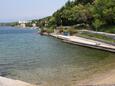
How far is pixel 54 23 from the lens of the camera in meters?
147

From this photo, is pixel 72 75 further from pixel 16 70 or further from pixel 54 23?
pixel 54 23

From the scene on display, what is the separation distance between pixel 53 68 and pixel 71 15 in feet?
268

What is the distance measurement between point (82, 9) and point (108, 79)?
83999 millimetres

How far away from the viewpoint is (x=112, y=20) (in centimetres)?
7838

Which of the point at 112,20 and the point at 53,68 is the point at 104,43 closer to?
the point at 112,20

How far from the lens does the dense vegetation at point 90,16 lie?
255 feet

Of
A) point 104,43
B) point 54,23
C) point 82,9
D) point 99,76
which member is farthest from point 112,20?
point 54,23

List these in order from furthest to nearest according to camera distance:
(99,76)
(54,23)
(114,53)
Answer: (54,23) < (114,53) < (99,76)

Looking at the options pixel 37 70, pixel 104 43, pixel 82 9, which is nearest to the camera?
pixel 37 70

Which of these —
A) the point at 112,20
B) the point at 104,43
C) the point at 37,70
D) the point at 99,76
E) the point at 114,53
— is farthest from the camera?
the point at 112,20

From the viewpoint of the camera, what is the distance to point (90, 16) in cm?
10031

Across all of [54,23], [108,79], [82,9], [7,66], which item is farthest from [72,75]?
[54,23]

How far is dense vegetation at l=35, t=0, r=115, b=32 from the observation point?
3066 inches

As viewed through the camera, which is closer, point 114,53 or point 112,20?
point 114,53
